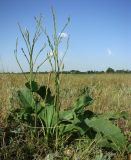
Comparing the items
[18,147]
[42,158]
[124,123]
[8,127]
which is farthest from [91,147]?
[124,123]

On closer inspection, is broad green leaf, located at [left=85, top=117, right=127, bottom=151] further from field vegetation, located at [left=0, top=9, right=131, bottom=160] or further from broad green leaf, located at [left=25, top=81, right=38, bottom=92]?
broad green leaf, located at [left=25, top=81, right=38, bottom=92]

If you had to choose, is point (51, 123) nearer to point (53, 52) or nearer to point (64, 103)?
point (53, 52)

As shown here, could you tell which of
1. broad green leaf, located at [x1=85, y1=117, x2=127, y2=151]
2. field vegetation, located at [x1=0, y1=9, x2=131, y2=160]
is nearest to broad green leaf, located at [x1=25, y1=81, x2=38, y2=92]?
field vegetation, located at [x1=0, y1=9, x2=131, y2=160]

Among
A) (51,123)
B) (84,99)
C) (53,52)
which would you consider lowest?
(51,123)

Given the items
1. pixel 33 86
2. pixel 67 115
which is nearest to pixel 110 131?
Answer: pixel 67 115

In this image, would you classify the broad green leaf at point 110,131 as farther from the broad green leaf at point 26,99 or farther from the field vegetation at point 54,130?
the broad green leaf at point 26,99

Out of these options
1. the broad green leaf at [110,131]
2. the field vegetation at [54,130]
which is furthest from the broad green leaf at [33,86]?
the broad green leaf at [110,131]

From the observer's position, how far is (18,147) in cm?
263

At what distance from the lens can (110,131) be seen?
280 cm

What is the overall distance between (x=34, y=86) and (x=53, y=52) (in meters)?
0.41

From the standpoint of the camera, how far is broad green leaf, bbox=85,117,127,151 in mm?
2766

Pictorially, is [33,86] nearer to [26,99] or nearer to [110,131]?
[26,99]

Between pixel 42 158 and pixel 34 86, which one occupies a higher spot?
pixel 34 86

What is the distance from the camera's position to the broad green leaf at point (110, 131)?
2766 mm
